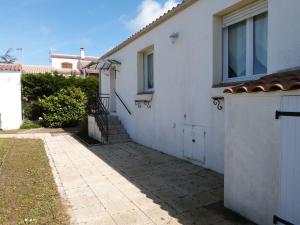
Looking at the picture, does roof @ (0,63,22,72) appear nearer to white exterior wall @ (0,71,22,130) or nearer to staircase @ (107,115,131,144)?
white exterior wall @ (0,71,22,130)

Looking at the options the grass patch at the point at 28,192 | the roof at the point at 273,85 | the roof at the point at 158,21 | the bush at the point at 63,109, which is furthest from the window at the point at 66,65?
the roof at the point at 273,85

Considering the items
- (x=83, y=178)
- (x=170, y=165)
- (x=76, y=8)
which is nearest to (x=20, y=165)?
(x=83, y=178)

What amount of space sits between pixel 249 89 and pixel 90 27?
64.0ft

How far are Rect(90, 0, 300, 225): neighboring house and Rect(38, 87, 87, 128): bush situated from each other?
4.27m

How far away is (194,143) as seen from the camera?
6.88m

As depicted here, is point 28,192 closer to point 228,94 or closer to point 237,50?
point 228,94

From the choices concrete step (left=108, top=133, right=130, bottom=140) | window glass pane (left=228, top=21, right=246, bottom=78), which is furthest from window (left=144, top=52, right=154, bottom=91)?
window glass pane (left=228, top=21, right=246, bottom=78)

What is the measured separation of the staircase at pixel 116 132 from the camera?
10.7 meters

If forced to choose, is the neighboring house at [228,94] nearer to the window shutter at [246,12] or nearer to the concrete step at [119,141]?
the window shutter at [246,12]

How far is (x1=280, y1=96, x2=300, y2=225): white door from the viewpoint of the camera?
2957mm

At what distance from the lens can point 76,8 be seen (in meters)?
14.8

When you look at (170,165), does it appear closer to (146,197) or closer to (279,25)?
(146,197)

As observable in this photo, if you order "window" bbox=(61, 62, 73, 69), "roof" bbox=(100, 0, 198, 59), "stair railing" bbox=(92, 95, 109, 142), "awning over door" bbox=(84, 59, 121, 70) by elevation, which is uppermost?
"window" bbox=(61, 62, 73, 69)

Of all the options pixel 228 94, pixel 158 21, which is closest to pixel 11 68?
pixel 158 21
